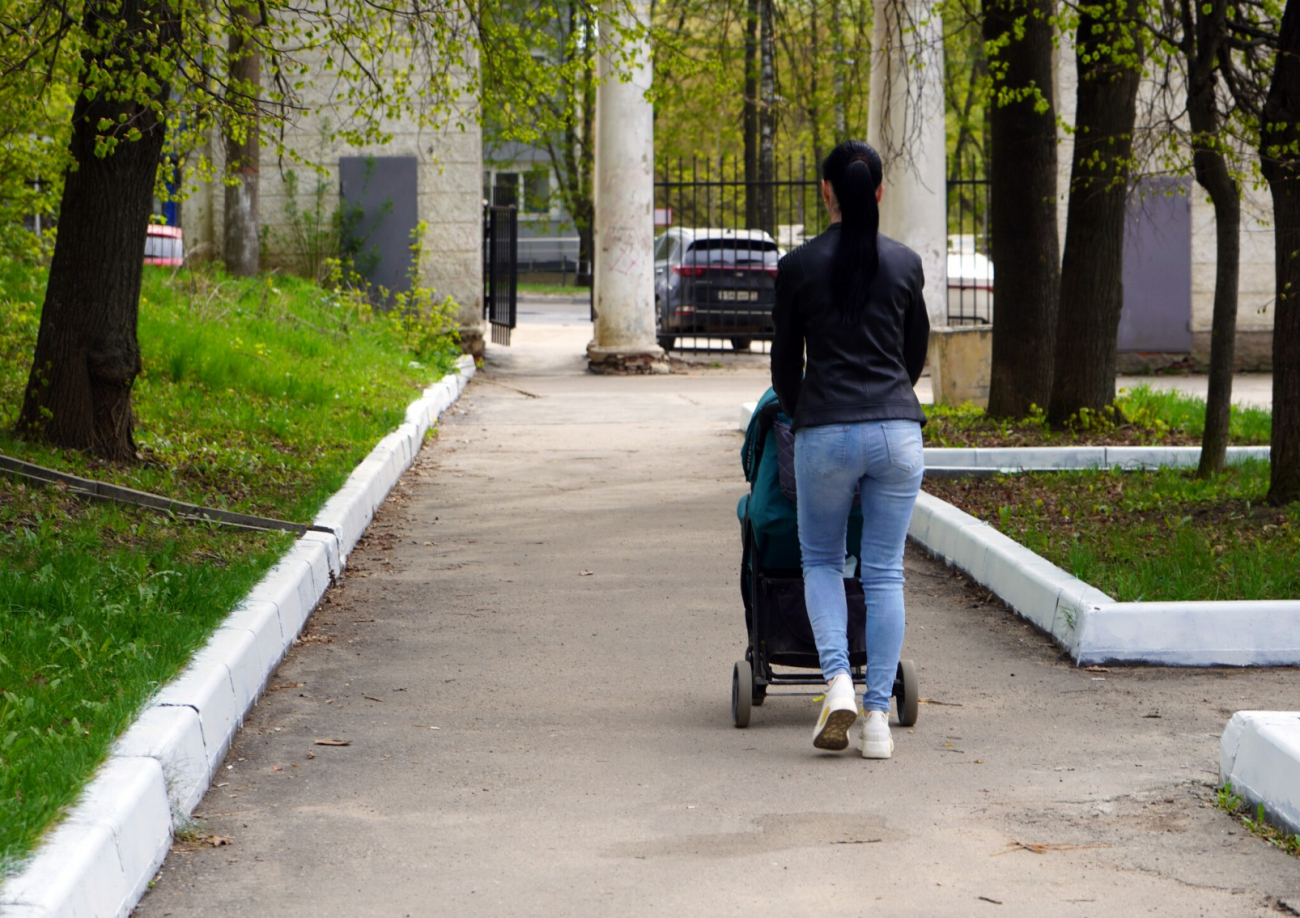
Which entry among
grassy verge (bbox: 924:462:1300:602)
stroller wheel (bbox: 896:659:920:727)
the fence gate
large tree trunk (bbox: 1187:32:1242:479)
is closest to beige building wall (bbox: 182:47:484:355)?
the fence gate

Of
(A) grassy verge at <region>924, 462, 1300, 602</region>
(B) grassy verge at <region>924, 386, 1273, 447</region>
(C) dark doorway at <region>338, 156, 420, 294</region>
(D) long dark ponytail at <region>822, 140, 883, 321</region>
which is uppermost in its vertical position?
(C) dark doorway at <region>338, 156, 420, 294</region>

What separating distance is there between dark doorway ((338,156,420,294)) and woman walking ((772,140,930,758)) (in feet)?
52.3

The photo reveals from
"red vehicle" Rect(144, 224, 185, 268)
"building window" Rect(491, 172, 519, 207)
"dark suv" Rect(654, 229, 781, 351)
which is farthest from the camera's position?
"building window" Rect(491, 172, 519, 207)

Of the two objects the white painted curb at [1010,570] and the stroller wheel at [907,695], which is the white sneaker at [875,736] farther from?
the white painted curb at [1010,570]

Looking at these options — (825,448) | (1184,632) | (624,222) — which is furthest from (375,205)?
(825,448)

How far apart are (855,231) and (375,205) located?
53.5ft

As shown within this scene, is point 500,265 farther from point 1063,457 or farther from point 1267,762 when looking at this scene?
point 1267,762

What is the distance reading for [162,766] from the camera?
401 centimetres

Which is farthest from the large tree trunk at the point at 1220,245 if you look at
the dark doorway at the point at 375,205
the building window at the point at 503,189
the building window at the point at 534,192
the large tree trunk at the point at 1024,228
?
the building window at the point at 503,189

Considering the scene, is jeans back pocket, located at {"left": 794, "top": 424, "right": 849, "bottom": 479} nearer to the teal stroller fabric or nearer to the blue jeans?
the blue jeans

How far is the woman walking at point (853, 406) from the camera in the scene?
461 centimetres

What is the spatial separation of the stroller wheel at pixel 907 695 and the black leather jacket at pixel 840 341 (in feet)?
3.11

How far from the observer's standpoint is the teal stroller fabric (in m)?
5.02

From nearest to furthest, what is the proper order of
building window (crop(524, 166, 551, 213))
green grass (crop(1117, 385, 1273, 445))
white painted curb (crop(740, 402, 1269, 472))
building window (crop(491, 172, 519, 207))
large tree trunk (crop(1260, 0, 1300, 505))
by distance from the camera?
1. large tree trunk (crop(1260, 0, 1300, 505))
2. white painted curb (crop(740, 402, 1269, 472))
3. green grass (crop(1117, 385, 1273, 445))
4. building window (crop(524, 166, 551, 213))
5. building window (crop(491, 172, 519, 207))
